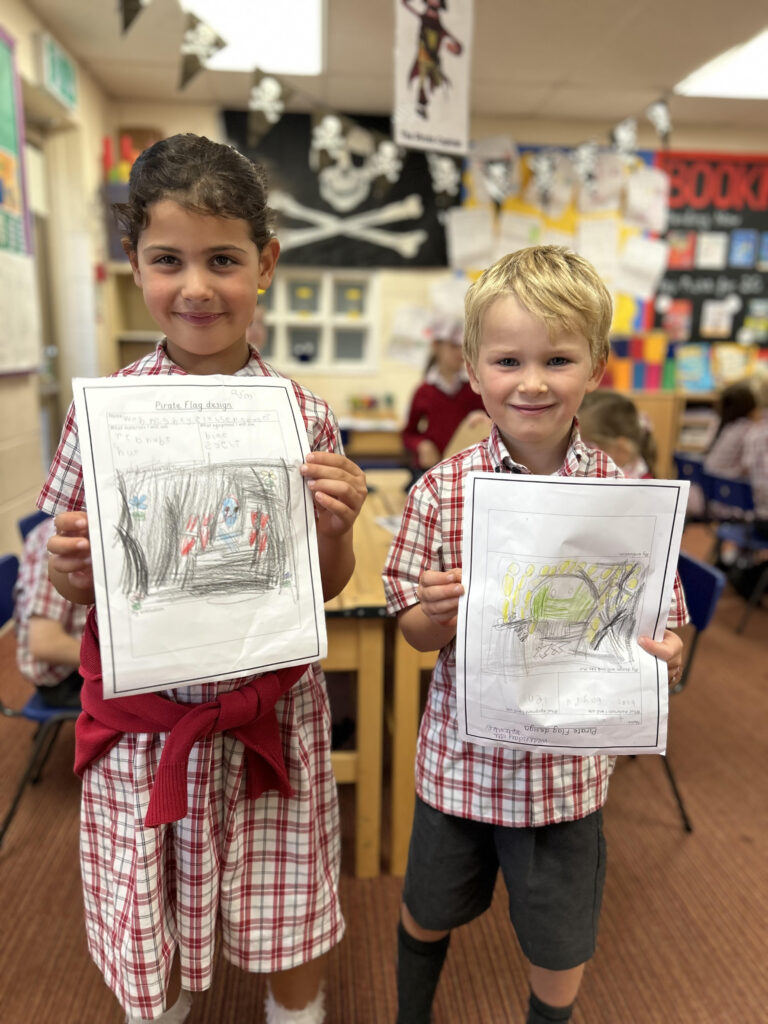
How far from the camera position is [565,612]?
88 cm

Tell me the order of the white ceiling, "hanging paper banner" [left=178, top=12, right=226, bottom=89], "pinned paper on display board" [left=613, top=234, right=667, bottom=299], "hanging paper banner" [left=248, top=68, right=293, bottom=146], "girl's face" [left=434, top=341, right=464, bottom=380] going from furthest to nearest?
"pinned paper on display board" [left=613, top=234, right=667, bottom=299] → the white ceiling → "hanging paper banner" [left=248, top=68, right=293, bottom=146] → "girl's face" [left=434, top=341, right=464, bottom=380] → "hanging paper banner" [left=178, top=12, right=226, bottom=89]

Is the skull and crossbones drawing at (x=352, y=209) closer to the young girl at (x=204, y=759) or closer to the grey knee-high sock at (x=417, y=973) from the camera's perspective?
the young girl at (x=204, y=759)

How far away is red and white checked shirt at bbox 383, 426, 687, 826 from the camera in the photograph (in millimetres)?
979

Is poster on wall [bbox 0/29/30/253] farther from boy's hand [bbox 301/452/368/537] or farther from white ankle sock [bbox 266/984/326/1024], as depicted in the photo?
white ankle sock [bbox 266/984/326/1024]

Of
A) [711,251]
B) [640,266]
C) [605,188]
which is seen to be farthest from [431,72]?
[711,251]

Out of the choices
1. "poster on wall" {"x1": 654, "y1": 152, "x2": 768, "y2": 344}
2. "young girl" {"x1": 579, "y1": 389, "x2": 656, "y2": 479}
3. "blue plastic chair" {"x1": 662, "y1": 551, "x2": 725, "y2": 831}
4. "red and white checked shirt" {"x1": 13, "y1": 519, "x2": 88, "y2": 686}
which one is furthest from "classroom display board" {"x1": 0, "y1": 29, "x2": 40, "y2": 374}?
"poster on wall" {"x1": 654, "y1": 152, "x2": 768, "y2": 344}

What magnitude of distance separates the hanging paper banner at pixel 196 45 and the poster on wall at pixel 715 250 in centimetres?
398

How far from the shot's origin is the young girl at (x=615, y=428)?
1976 mm

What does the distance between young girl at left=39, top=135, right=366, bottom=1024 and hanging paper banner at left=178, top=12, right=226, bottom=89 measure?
2.36 m

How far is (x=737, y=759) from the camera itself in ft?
7.85

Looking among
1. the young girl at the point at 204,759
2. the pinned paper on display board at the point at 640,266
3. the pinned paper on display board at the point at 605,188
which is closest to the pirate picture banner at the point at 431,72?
the young girl at the point at 204,759

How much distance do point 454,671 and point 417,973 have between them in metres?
0.55

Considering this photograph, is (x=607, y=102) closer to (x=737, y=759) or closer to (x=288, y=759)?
(x=737, y=759)

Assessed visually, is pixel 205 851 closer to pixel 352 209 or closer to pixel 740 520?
pixel 740 520
